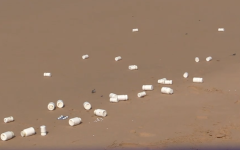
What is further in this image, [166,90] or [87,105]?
[166,90]

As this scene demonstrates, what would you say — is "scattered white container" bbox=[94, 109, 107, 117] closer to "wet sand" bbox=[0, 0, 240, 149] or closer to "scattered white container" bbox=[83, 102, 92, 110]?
"wet sand" bbox=[0, 0, 240, 149]

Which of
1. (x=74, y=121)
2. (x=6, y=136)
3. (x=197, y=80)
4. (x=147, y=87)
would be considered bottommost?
(x=6, y=136)

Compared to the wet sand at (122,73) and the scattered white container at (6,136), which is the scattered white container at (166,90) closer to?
the wet sand at (122,73)

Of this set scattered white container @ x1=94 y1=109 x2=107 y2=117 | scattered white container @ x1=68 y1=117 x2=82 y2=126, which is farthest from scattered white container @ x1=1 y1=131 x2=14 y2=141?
scattered white container @ x1=94 y1=109 x2=107 y2=117

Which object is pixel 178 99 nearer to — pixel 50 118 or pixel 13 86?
pixel 50 118

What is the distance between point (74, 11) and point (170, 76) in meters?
11.4

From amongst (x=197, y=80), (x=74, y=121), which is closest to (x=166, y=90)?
(x=197, y=80)

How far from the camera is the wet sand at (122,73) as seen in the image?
650cm

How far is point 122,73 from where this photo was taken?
10.5 m

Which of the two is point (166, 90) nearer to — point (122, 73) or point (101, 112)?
point (101, 112)

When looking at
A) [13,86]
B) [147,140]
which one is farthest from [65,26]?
[147,140]

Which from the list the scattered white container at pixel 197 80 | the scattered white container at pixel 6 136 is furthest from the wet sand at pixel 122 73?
the scattered white container at pixel 197 80

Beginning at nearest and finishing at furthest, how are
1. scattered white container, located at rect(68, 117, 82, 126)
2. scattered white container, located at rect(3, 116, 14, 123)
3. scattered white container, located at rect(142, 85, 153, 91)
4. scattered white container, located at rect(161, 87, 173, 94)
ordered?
1. scattered white container, located at rect(68, 117, 82, 126)
2. scattered white container, located at rect(3, 116, 14, 123)
3. scattered white container, located at rect(161, 87, 173, 94)
4. scattered white container, located at rect(142, 85, 153, 91)

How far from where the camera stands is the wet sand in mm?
6496
